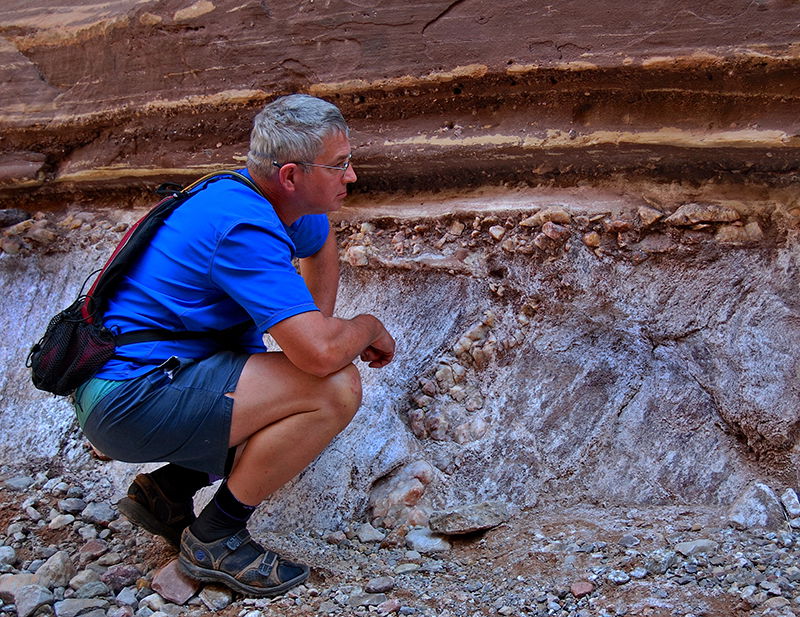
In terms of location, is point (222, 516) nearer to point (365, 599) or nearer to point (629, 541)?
point (365, 599)

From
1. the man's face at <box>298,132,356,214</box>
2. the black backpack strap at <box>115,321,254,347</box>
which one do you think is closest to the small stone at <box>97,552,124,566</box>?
the black backpack strap at <box>115,321,254,347</box>

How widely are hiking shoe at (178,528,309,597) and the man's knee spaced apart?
0.38 m

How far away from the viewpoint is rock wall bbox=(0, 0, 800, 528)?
2.45 metres

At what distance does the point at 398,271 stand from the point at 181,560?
1.18 meters

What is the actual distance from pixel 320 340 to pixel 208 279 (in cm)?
31

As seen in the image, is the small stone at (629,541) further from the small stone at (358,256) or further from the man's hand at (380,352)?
the small stone at (358,256)

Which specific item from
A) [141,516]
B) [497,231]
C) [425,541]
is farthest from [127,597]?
[497,231]

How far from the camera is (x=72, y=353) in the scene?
2.19 m

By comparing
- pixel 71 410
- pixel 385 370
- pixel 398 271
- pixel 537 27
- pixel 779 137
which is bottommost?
pixel 71 410

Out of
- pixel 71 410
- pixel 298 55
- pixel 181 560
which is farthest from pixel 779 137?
pixel 71 410

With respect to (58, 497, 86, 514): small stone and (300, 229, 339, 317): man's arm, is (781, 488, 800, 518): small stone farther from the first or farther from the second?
(58, 497, 86, 514): small stone

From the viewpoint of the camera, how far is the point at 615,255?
8.90 feet

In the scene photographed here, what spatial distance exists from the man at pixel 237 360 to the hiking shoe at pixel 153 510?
0.47 ft

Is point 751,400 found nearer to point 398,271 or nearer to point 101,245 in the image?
point 398,271
